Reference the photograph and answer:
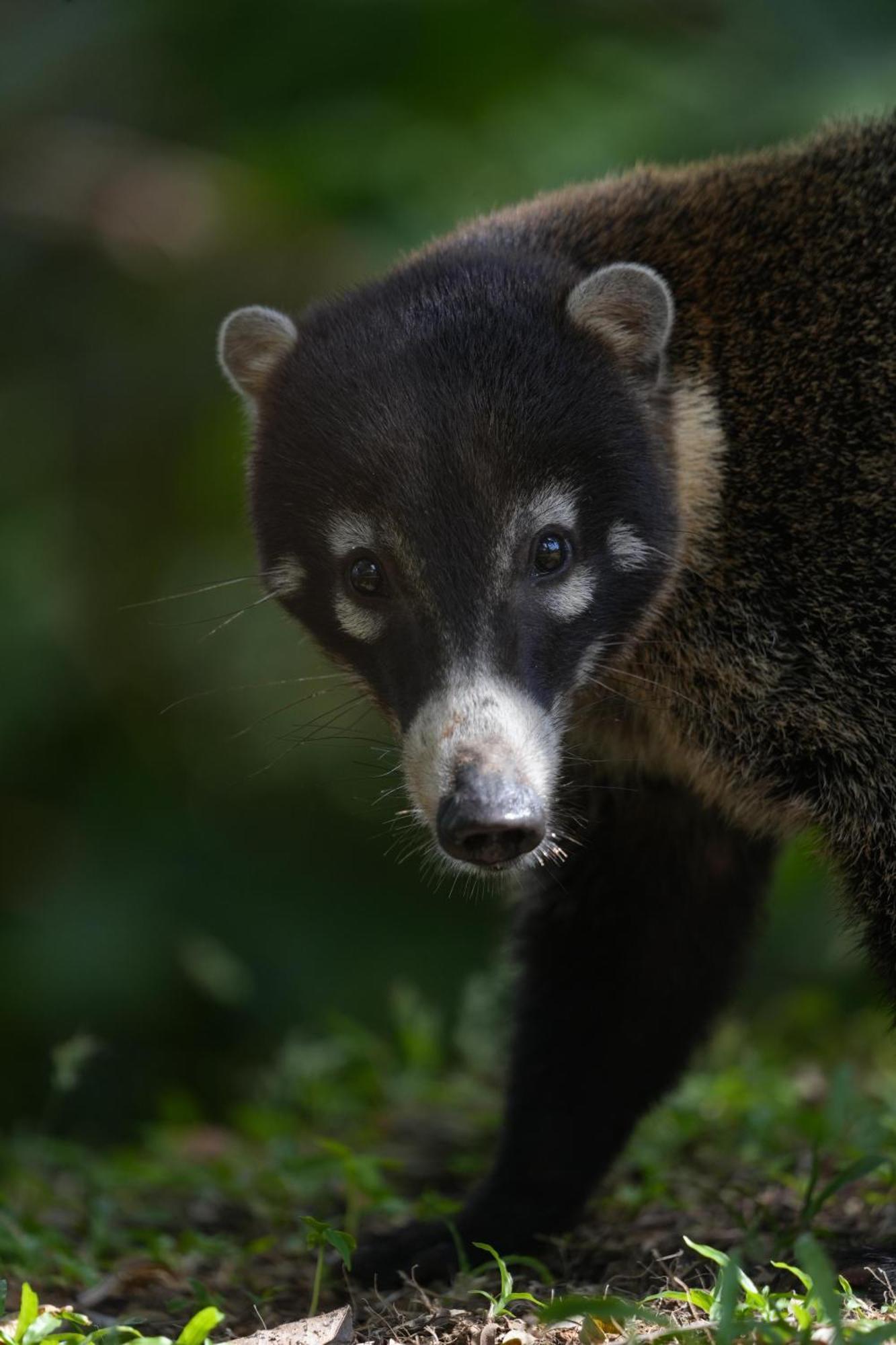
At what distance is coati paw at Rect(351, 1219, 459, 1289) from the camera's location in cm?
437

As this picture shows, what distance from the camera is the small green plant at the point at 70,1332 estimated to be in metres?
3.22

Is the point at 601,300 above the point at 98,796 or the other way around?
above

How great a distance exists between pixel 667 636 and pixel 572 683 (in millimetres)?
437

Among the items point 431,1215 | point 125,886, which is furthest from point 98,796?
point 431,1215

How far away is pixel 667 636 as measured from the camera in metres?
4.38

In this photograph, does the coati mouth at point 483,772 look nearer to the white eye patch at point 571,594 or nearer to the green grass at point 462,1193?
the white eye patch at point 571,594

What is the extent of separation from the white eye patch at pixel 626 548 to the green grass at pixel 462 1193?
1.56 meters

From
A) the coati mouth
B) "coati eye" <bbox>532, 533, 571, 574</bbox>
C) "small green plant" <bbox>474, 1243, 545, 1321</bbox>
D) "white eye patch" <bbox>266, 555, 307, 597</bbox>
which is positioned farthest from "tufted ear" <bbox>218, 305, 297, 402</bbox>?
"small green plant" <bbox>474, 1243, 545, 1321</bbox>

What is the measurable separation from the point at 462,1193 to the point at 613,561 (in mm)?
2282

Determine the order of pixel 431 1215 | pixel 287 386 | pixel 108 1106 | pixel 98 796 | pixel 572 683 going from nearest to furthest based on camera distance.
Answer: pixel 572 683
pixel 287 386
pixel 431 1215
pixel 108 1106
pixel 98 796

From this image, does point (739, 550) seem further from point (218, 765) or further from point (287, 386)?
point (218, 765)

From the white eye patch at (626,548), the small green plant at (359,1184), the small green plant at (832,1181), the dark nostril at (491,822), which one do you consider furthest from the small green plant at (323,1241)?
the white eye patch at (626,548)

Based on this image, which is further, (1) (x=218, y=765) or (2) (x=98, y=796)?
(1) (x=218, y=765)

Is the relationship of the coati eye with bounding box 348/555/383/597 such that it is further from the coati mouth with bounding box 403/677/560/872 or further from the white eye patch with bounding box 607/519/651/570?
the white eye patch with bounding box 607/519/651/570
